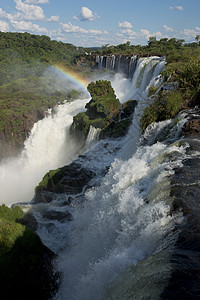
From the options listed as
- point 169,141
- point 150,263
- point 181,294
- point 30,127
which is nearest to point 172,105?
point 169,141

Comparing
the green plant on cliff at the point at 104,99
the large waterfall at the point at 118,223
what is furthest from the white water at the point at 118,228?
the green plant on cliff at the point at 104,99

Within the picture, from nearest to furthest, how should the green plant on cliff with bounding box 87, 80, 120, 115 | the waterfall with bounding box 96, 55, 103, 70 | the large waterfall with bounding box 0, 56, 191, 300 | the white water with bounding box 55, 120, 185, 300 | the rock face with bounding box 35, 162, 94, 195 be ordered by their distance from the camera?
the large waterfall with bounding box 0, 56, 191, 300
the white water with bounding box 55, 120, 185, 300
the rock face with bounding box 35, 162, 94, 195
the green plant on cliff with bounding box 87, 80, 120, 115
the waterfall with bounding box 96, 55, 103, 70

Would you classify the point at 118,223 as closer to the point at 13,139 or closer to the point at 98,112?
the point at 98,112

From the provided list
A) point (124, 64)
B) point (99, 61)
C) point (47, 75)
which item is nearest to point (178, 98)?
point (124, 64)

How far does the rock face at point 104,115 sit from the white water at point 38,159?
5.38 ft

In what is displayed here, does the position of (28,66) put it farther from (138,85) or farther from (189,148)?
(189,148)

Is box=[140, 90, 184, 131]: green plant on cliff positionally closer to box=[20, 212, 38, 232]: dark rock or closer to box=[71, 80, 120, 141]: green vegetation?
box=[20, 212, 38, 232]: dark rock

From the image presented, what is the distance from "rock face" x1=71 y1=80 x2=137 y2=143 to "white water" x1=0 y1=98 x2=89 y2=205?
1639mm

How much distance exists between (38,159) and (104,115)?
7.64m

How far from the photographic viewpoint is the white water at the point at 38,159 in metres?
19.0

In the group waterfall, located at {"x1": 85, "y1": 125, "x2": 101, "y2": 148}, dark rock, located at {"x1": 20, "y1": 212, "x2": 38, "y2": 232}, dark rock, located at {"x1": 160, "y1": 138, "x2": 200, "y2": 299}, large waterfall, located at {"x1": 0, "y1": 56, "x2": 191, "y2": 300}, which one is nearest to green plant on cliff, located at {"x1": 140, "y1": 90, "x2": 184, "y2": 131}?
large waterfall, located at {"x1": 0, "y1": 56, "x2": 191, "y2": 300}

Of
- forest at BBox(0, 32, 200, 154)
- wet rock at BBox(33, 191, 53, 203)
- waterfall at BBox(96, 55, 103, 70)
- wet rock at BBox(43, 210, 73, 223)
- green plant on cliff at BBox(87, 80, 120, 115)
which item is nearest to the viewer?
wet rock at BBox(43, 210, 73, 223)

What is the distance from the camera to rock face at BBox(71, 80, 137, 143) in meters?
16.2

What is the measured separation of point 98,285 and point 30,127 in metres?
25.7
